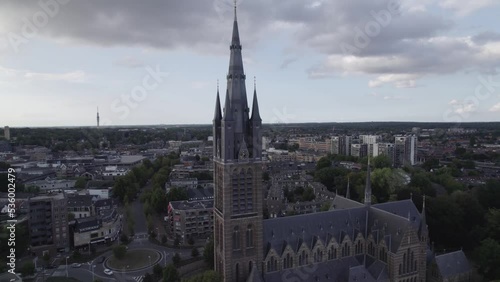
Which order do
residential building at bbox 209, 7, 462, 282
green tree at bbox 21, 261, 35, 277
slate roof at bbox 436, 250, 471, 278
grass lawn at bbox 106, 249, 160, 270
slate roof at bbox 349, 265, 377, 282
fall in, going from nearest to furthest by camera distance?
residential building at bbox 209, 7, 462, 282 < slate roof at bbox 349, 265, 377, 282 < slate roof at bbox 436, 250, 471, 278 < green tree at bbox 21, 261, 35, 277 < grass lawn at bbox 106, 249, 160, 270

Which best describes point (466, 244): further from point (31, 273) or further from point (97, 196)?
point (97, 196)

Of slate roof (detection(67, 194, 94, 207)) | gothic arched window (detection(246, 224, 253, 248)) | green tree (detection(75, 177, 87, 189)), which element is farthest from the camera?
green tree (detection(75, 177, 87, 189))

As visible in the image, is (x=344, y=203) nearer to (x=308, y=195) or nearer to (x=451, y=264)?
(x=451, y=264)

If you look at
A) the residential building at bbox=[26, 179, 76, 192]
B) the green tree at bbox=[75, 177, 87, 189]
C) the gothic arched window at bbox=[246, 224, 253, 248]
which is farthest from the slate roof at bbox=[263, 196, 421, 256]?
the green tree at bbox=[75, 177, 87, 189]

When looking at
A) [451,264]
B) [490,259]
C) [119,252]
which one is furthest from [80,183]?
[490,259]

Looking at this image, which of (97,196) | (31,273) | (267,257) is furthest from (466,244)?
(97,196)

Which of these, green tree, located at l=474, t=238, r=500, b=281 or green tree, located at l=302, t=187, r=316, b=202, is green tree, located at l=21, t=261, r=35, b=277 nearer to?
green tree, located at l=302, t=187, r=316, b=202
